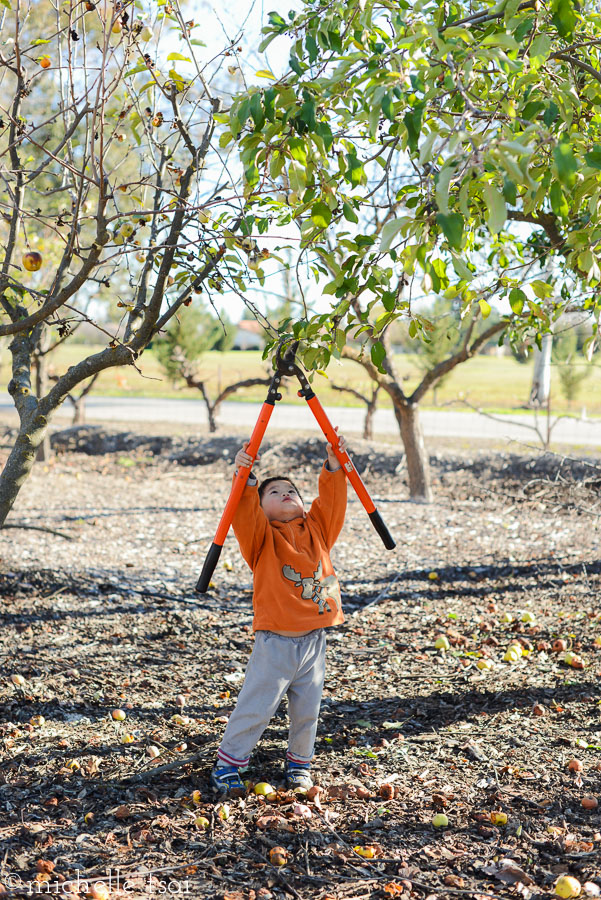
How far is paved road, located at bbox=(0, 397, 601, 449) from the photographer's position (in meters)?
18.6

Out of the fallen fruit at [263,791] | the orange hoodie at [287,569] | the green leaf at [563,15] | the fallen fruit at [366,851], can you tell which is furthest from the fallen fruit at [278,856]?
the green leaf at [563,15]

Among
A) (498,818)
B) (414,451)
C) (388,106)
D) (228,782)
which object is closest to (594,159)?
(388,106)

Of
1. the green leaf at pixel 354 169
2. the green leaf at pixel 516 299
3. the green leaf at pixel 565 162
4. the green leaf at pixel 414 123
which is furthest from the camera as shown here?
the green leaf at pixel 516 299

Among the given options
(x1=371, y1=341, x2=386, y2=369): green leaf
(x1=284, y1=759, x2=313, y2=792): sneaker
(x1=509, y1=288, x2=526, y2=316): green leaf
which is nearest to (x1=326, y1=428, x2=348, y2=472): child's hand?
(x1=371, y1=341, x2=386, y2=369): green leaf

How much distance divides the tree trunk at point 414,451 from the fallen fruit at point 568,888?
617cm

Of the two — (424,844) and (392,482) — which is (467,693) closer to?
(424,844)

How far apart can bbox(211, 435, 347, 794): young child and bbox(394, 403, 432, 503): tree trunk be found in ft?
17.1

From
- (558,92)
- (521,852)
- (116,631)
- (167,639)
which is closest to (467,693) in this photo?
(521,852)

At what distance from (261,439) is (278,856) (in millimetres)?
1498

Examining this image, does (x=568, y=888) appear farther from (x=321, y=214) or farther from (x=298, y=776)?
(x=321, y=214)

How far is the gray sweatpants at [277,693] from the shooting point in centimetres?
295

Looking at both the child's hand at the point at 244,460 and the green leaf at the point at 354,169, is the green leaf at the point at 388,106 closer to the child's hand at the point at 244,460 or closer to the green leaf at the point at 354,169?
the green leaf at the point at 354,169

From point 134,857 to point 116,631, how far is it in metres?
2.42

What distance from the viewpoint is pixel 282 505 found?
3232mm
